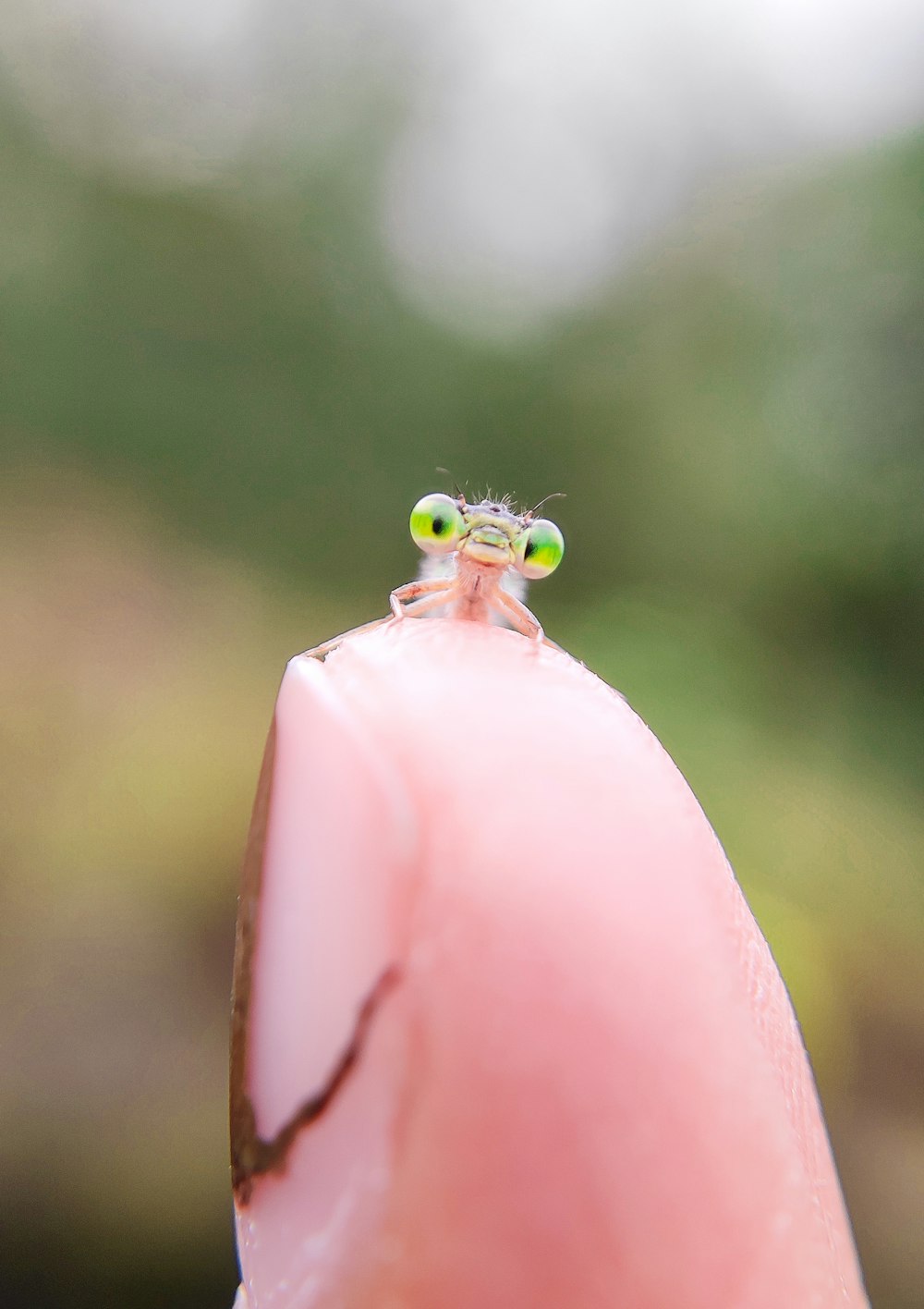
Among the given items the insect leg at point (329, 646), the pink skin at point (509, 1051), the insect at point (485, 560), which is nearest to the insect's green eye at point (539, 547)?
the insect at point (485, 560)

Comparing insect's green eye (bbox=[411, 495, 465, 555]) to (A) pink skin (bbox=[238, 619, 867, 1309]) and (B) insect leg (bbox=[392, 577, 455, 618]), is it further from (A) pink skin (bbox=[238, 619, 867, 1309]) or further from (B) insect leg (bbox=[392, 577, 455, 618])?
(A) pink skin (bbox=[238, 619, 867, 1309])

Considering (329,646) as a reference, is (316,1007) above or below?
below

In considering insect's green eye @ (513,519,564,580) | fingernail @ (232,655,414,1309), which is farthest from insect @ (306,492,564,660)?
fingernail @ (232,655,414,1309)

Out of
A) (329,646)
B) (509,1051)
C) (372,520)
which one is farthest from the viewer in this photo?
(372,520)

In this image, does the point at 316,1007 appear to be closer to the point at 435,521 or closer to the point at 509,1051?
the point at 509,1051

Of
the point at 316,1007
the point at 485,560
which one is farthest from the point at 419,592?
the point at 316,1007

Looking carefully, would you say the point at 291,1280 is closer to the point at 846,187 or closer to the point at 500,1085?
the point at 500,1085

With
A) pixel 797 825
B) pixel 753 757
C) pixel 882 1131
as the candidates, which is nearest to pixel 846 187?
pixel 753 757
